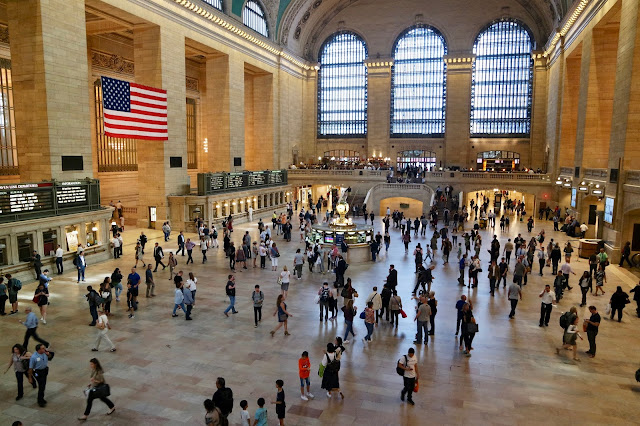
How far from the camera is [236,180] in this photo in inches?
1179

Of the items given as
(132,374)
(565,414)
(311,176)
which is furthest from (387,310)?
(311,176)

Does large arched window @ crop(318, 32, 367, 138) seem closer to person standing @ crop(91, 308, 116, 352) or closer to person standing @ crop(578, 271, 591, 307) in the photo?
person standing @ crop(578, 271, 591, 307)

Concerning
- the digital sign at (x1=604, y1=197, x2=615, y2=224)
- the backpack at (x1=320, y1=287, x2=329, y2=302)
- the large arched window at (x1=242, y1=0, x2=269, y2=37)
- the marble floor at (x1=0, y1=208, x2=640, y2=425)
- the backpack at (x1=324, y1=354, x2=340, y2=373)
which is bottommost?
the marble floor at (x1=0, y1=208, x2=640, y2=425)

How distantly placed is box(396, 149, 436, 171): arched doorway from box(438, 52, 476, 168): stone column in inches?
58.0

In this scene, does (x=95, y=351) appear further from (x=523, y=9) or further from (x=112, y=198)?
(x=523, y=9)

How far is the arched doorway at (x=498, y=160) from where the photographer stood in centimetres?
4284

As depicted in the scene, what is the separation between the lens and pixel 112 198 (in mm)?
29750

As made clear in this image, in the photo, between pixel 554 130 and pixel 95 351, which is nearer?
pixel 95 351

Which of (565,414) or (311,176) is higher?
(311,176)

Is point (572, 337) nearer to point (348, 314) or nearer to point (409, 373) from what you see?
point (409, 373)

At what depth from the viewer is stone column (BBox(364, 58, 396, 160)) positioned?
1786 inches

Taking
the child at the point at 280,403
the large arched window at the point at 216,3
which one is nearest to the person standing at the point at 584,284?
the child at the point at 280,403

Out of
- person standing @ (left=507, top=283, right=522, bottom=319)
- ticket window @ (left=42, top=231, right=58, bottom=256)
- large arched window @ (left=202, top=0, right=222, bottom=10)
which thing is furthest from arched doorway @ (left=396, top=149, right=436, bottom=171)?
ticket window @ (left=42, top=231, right=58, bottom=256)

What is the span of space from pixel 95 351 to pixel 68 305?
3.80m
